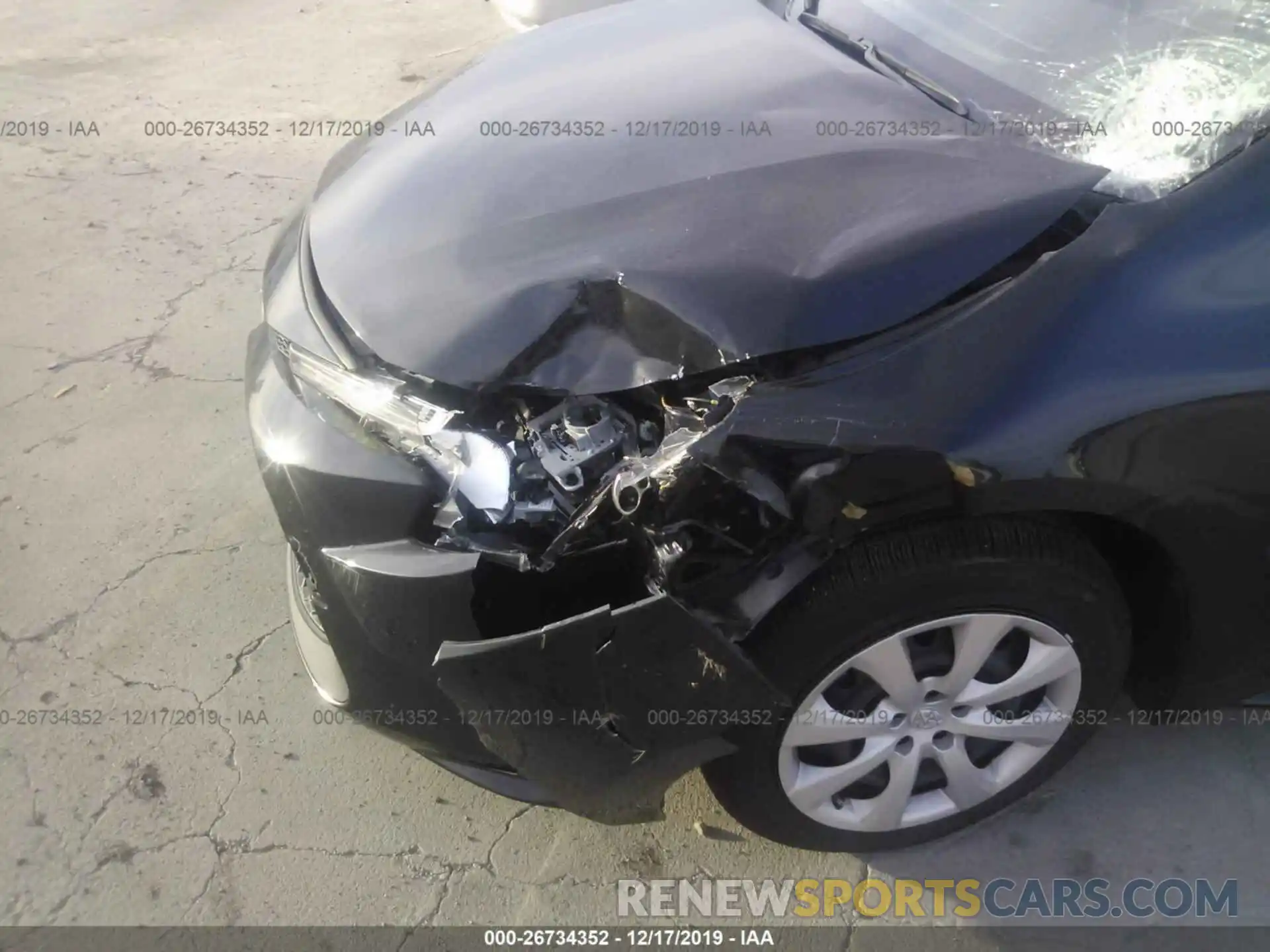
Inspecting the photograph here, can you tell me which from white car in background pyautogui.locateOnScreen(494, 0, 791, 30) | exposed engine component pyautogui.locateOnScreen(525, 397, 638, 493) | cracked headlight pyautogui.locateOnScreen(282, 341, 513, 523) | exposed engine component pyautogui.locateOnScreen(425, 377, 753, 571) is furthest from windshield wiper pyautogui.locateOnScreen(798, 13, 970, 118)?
white car in background pyautogui.locateOnScreen(494, 0, 791, 30)

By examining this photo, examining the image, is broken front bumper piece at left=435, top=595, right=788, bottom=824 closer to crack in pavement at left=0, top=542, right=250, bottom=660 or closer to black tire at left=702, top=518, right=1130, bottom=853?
black tire at left=702, top=518, right=1130, bottom=853

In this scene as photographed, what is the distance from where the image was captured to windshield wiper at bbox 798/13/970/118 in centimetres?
208

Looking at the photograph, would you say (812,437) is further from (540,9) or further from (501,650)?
(540,9)

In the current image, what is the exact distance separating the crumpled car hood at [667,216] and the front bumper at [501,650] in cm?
27

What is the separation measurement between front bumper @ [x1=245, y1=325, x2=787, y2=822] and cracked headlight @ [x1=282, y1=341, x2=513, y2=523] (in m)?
0.04

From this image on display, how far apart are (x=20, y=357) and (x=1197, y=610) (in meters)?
3.91

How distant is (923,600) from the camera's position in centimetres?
163

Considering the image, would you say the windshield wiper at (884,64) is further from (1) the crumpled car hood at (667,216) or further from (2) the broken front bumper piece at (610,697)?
(2) the broken front bumper piece at (610,697)

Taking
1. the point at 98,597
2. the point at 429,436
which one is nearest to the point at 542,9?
the point at 98,597

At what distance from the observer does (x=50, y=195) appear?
15.7ft

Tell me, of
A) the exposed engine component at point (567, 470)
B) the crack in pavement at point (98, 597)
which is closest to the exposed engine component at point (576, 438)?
the exposed engine component at point (567, 470)

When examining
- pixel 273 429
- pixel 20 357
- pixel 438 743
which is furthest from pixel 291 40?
pixel 438 743

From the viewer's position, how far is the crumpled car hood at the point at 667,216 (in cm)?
168

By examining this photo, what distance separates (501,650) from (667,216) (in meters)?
0.92
